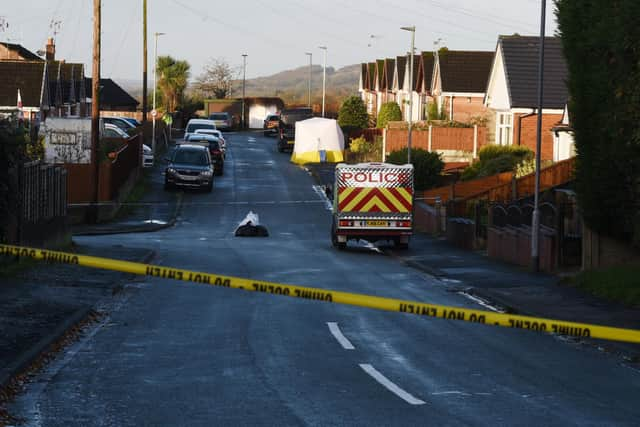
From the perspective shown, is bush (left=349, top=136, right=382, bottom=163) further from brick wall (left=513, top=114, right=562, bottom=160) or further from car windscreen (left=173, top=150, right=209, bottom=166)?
car windscreen (left=173, top=150, right=209, bottom=166)

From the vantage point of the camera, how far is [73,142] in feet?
142

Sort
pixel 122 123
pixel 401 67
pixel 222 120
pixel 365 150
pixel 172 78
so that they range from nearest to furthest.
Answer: pixel 122 123 < pixel 365 150 < pixel 401 67 < pixel 222 120 < pixel 172 78

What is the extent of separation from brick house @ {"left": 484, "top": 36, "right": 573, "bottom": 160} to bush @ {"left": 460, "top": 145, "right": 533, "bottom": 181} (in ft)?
6.07

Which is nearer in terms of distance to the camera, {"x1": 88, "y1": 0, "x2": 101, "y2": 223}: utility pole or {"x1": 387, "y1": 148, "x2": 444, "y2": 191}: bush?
{"x1": 88, "y1": 0, "x2": 101, "y2": 223}: utility pole

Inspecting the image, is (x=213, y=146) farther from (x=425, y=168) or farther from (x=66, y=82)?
(x=66, y=82)

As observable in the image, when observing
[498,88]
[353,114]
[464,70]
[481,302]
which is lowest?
[481,302]

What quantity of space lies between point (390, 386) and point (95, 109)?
98.3ft

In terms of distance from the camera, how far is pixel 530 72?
56094 millimetres

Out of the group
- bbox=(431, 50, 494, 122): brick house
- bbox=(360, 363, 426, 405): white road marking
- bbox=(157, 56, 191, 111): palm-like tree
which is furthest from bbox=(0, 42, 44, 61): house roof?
bbox=(360, 363, 426, 405): white road marking

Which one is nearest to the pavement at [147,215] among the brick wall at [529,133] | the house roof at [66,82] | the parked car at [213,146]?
the parked car at [213,146]

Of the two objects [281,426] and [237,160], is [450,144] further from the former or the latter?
[281,426]

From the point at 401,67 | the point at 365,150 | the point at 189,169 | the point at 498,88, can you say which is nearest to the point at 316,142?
the point at 365,150

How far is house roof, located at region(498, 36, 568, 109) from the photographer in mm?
54250

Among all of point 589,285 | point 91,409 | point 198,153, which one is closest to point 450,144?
point 198,153
